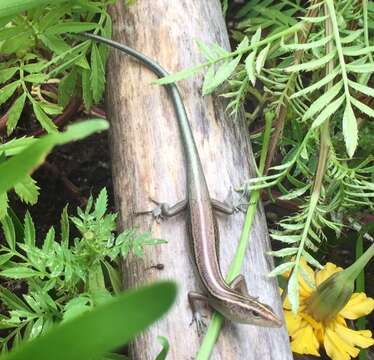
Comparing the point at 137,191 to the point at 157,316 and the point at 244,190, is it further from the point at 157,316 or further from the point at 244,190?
the point at 157,316

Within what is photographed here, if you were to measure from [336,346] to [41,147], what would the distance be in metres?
1.34

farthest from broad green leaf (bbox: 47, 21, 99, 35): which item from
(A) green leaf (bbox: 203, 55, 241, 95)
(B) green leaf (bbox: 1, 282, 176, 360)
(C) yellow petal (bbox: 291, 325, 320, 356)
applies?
(B) green leaf (bbox: 1, 282, 176, 360)

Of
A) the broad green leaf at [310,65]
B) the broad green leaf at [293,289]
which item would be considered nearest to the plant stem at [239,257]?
the broad green leaf at [293,289]

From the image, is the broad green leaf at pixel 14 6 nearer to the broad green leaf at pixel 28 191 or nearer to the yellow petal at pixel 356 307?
the broad green leaf at pixel 28 191

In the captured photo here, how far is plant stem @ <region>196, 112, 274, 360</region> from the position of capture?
1.63m

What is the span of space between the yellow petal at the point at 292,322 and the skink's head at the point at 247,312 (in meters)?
0.18

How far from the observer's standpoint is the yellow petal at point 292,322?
1927 millimetres

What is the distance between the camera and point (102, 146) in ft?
9.89

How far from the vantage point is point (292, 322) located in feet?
6.35

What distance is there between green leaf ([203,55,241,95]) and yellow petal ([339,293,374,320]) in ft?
2.37

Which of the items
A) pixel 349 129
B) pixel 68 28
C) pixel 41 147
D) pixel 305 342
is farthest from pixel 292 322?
Result: pixel 41 147

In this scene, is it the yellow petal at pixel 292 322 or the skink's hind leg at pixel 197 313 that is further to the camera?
the yellow petal at pixel 292 322

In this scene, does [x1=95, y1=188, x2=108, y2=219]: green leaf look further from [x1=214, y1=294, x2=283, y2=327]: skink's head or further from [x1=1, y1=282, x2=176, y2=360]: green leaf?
[x1=1, y1=282, x2=176, y2=360]: green leaf

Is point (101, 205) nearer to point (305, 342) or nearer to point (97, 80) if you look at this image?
point (97, 80)
